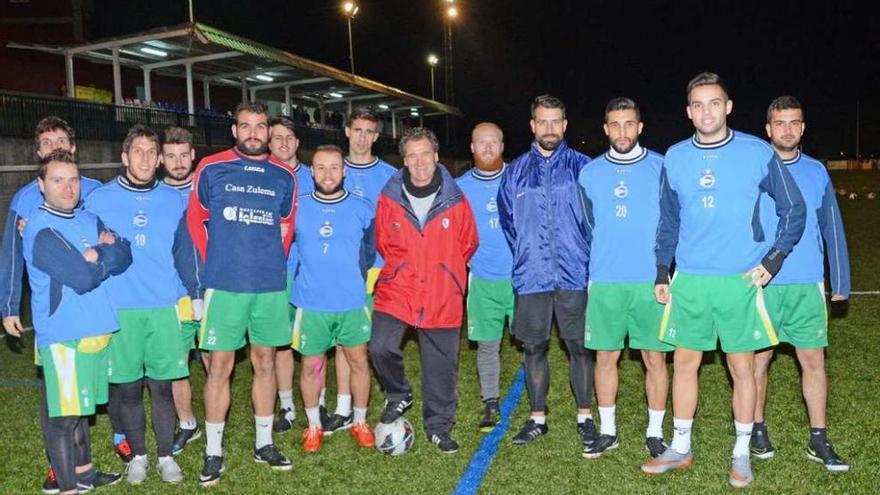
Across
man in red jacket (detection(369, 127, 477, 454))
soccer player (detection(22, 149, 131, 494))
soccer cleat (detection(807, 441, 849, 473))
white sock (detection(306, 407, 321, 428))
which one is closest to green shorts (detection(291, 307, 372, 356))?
man in red jacket (detection(369, 127, 477, 454))

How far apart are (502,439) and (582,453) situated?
65 centimetres

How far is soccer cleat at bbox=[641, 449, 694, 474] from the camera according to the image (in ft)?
16.0

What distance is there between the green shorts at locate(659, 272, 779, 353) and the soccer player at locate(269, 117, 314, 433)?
2.85m

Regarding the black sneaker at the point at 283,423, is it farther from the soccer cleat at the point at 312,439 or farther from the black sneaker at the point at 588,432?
the black sneaker at the point at 588,432

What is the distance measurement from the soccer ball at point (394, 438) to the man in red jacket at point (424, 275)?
6cm

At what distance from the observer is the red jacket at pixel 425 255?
5.39 metres

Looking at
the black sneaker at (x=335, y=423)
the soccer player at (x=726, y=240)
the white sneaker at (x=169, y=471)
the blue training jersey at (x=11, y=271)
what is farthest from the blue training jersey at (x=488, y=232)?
the blue training jersey at (x=11, y=271)

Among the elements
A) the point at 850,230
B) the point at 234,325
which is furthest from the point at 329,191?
the point at 850,230

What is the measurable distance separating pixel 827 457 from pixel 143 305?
4.57 metres

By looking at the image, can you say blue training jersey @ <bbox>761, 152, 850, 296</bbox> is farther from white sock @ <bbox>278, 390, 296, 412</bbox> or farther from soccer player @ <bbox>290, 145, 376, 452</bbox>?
white sock @ <bbox>278, 390, 296, 412</bbox>

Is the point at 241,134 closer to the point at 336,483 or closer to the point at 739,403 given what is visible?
the point at 336,483

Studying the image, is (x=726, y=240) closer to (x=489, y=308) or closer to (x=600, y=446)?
(x=600, y=446)

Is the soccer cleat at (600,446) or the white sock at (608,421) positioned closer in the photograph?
the soccer cleat at (600,446)

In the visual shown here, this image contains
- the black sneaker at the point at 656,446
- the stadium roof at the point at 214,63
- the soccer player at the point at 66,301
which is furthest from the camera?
the stadium roof at the point at 214,63
